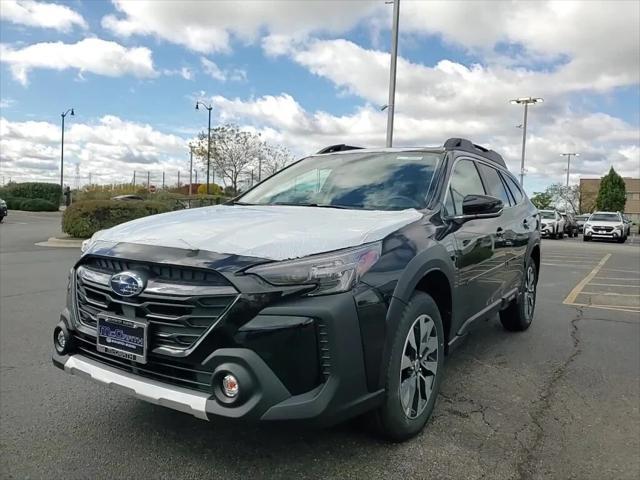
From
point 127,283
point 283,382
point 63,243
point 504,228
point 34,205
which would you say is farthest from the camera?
point 34,205

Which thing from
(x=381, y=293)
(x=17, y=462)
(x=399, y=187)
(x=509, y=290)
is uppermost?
(x=399, y=187)

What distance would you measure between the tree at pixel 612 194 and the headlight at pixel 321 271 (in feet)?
255

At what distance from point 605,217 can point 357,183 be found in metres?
29.7

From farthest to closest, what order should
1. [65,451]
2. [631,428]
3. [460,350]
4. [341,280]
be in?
[460,350] < [631,428] < [65,451] < [341,280]

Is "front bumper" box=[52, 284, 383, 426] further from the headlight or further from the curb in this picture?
the curb

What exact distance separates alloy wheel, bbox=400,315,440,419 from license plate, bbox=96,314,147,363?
131 cm

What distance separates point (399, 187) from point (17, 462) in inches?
108

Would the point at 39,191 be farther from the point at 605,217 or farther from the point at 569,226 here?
the point at 605,217

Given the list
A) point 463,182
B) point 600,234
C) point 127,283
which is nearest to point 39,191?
point 600,234

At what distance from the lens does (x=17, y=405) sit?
11.6ft

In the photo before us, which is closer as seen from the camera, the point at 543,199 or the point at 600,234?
the point at 600,234

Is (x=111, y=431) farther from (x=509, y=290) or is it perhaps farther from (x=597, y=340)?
(x=597, y=340)

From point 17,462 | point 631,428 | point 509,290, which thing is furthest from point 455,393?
point 17,462

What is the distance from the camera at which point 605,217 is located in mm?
29391
